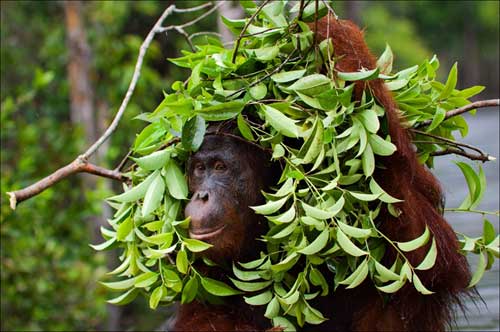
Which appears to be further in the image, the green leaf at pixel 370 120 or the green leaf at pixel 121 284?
the green leaf at pixel 121 284

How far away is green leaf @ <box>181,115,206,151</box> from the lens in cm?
292

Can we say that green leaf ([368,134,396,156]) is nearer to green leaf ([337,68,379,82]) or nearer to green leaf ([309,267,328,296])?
green leaf ([337,68,379,82])

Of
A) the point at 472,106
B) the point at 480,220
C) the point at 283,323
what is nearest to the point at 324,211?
the point at 283,323

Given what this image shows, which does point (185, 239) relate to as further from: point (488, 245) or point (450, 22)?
point (450, 22)

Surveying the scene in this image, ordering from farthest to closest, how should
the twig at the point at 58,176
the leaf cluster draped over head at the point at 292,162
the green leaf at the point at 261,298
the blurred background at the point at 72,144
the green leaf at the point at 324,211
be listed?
the blurred background at the point at 72,144, the green leaf at the point at 261,298, the twig at the point at 58,176, the leaf cluster draped over head at the point at 292,162, the green leaf at the point at 324,211

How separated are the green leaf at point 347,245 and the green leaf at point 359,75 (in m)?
0.48

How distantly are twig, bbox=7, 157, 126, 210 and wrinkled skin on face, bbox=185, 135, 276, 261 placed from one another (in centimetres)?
34

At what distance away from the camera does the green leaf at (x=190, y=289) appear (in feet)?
10.2

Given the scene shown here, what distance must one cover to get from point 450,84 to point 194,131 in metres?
0.90

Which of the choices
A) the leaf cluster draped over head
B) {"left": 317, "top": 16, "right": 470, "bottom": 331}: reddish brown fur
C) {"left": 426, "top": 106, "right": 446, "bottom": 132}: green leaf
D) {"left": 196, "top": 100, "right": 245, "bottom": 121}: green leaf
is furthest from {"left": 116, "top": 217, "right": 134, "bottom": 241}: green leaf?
{"left": 426, "top": 106, "right": 446, "bottom": 132}: green leaf

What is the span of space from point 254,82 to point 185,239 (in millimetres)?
560

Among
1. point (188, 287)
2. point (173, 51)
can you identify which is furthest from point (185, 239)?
→ point (173, 51)

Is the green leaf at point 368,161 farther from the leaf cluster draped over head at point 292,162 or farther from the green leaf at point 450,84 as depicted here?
the green leaf at point 450,84

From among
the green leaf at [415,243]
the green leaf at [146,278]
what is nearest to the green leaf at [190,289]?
the green leaf at [146,278]
